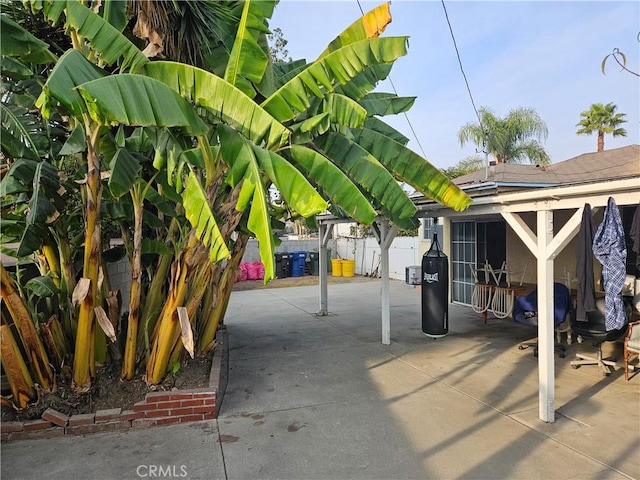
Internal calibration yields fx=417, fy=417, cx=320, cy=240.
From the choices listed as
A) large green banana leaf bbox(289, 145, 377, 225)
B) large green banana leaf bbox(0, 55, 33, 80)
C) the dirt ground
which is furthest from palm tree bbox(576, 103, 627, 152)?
large green banana leaf bbox(0, 55, 33, 80)

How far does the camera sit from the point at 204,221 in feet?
11.4

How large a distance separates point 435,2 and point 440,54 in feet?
7.73

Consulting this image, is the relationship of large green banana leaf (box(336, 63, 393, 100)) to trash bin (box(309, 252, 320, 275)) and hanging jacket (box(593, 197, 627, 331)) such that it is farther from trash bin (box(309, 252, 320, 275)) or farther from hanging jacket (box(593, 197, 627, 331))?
trash bin (box(309, 252, 320, 275))

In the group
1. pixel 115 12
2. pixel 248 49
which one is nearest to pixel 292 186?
pixel 248 49

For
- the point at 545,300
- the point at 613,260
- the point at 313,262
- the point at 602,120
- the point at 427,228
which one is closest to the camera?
the point at 613,260

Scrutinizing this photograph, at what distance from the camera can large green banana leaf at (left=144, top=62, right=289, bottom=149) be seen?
3426mm

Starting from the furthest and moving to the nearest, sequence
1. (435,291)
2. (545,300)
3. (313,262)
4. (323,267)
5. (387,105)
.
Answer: (313,262)
(323,267)
(435,291)
(387,105)
(545,300)

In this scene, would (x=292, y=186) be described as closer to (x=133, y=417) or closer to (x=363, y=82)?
(x=363, y=82)

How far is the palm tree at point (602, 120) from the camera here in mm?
20281

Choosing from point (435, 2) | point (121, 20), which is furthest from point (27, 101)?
point (435, 2)

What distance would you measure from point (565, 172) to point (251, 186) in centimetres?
944

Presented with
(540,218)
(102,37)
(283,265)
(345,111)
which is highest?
(102,37)

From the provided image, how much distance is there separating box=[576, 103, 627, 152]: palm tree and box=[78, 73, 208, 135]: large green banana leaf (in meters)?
22.4

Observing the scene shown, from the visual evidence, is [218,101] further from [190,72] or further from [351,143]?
[351,143]
